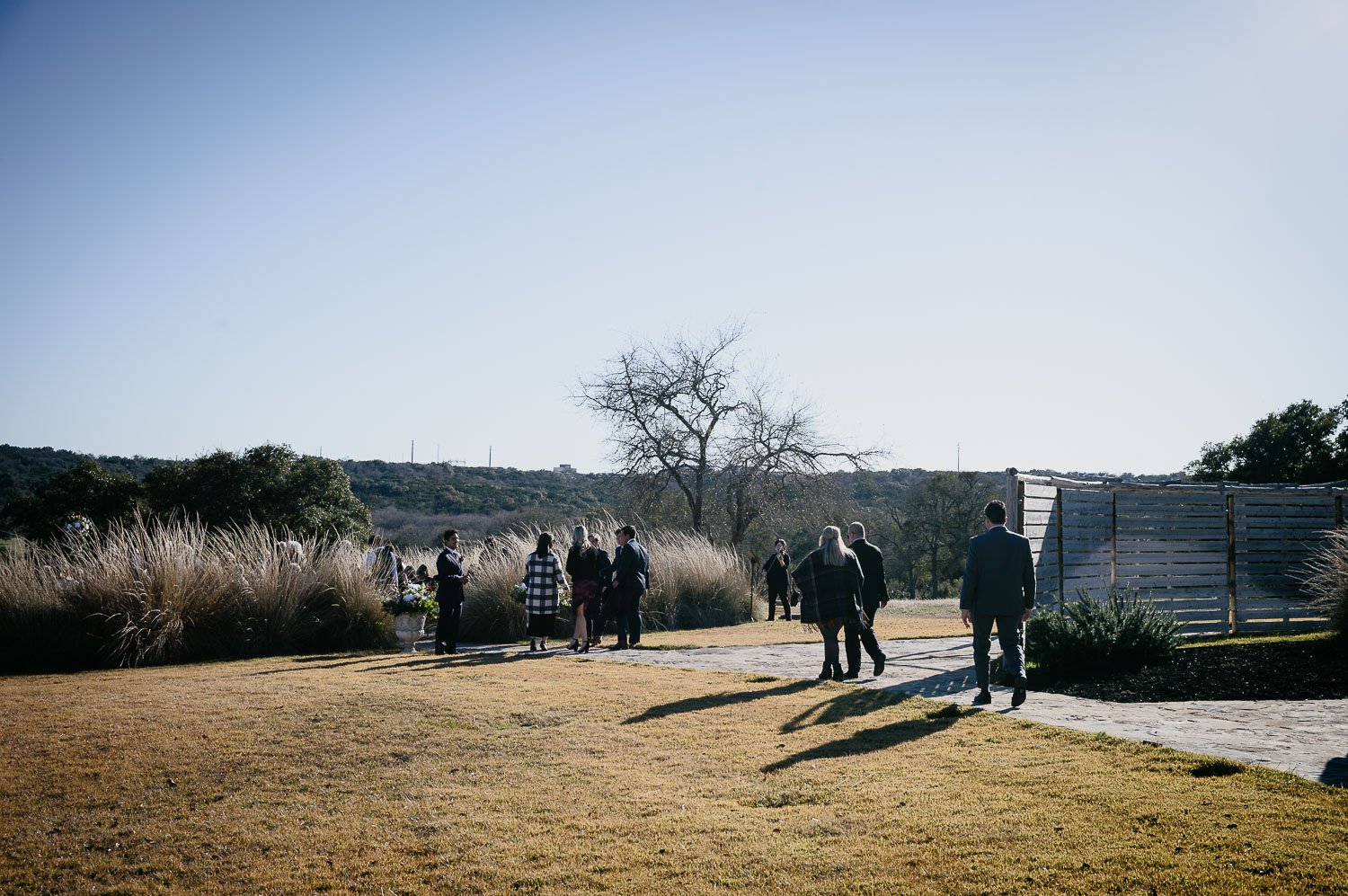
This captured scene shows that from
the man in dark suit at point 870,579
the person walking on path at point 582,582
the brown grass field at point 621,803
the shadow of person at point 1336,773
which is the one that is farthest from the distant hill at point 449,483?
the shadow of person at point 1336,773

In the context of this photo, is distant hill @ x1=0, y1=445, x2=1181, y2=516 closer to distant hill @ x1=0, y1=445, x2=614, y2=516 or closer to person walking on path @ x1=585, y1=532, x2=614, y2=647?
distant hill @ x1=0, y1=445, x2=614, y2=516

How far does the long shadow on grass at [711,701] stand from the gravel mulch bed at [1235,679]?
2.37m

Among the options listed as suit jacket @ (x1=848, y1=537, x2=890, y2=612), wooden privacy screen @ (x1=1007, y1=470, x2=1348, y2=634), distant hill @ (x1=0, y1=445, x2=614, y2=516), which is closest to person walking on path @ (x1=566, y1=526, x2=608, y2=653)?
suit jacket @ (x1=848, y1=537, x2=890, y2=612)

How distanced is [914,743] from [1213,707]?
2874 millimetres

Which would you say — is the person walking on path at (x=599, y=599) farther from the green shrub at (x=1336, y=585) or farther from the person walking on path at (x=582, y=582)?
the green shrub at (x=1336, y=585)

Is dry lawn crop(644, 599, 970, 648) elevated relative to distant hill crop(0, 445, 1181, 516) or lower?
lower

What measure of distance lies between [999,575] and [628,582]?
265 inches

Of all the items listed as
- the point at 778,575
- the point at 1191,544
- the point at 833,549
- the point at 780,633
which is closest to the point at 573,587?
the point at 780,633

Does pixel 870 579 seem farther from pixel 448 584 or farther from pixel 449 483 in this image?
pixel 449 483

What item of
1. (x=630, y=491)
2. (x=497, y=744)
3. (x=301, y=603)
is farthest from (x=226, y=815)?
(x=630, y=491)

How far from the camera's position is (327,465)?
30047mm

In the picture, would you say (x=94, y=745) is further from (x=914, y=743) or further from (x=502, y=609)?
(x=502, y=609)

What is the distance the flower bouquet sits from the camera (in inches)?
520

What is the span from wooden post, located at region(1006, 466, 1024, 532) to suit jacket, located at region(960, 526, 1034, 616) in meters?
3.08
